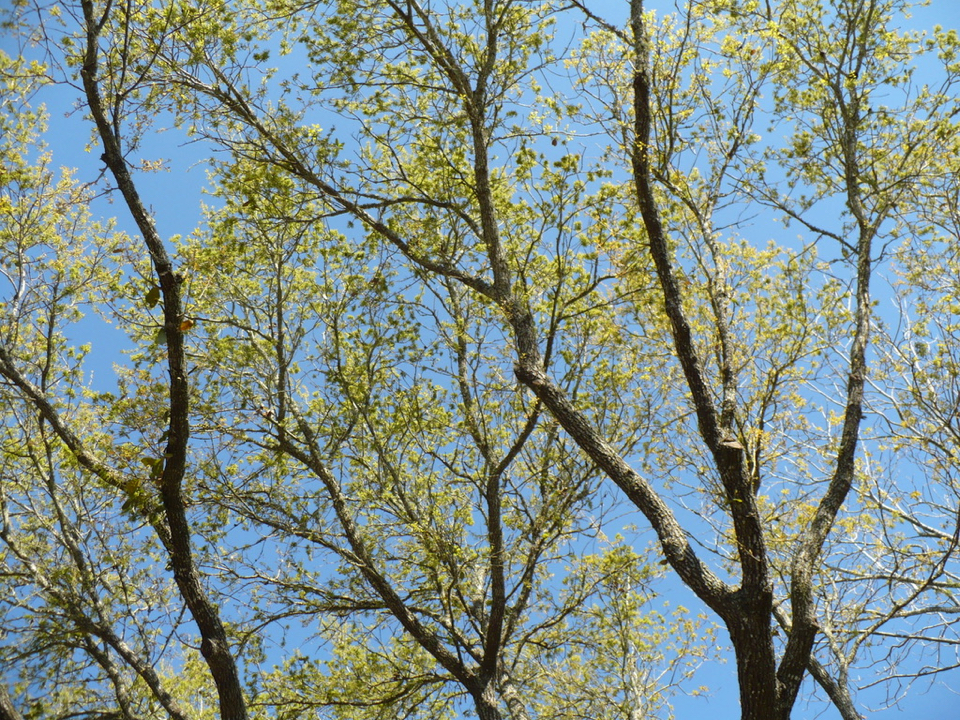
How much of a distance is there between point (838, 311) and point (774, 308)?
85 centimetres

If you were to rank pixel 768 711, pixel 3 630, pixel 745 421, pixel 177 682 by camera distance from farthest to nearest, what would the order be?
pixel 177 682 < pixel 745 421 < pixel 3 630 < pixel 768 711

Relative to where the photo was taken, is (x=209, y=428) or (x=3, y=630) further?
(x=209, y=428)

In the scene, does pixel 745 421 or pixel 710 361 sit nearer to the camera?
pixel 745 421

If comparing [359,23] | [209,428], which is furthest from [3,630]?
[359,23]

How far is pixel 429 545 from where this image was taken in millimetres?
6941

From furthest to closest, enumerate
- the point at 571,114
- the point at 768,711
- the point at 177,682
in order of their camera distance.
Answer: the point at 177,682 → the point at 571,114 → the point at 768,711

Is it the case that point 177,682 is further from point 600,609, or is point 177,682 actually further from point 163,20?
point 163,20

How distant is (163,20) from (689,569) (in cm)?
667

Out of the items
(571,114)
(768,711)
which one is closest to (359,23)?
(571,114)

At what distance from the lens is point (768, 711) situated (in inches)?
200

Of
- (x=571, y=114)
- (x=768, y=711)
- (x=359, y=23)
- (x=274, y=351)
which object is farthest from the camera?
(x=274, y=351)

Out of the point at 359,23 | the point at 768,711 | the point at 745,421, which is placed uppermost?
the point at 359,23

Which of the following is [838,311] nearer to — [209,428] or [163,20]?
[209,428]

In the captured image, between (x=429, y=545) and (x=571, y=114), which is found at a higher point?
(x=571, y=114)
